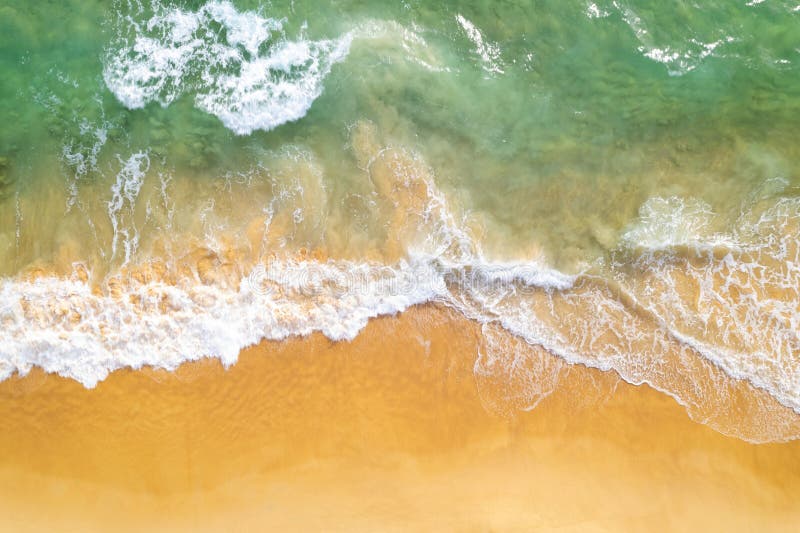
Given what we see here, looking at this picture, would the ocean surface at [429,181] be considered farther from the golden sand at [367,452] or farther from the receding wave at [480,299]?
the golden sand at [367,452]

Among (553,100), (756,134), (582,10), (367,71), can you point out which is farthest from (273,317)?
(756,134)

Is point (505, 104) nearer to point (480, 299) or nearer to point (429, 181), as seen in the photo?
point (429, 181)

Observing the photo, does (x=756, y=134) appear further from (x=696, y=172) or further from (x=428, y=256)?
(x=428, y=256)

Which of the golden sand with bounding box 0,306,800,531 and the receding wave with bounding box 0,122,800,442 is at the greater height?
the receding wave with bounding box 0,122,800,442

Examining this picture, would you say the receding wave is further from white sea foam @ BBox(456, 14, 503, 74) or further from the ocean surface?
white sea foam @ BBox(456, 14, 503, 74)

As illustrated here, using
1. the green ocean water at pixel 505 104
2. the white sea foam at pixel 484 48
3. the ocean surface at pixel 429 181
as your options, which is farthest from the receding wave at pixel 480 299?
the white sea foam at pixel 484 48

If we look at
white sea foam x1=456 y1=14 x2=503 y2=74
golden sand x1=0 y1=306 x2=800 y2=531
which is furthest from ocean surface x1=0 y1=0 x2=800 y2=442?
golden sand x1=0 y1=306 x2=800 y2=531
